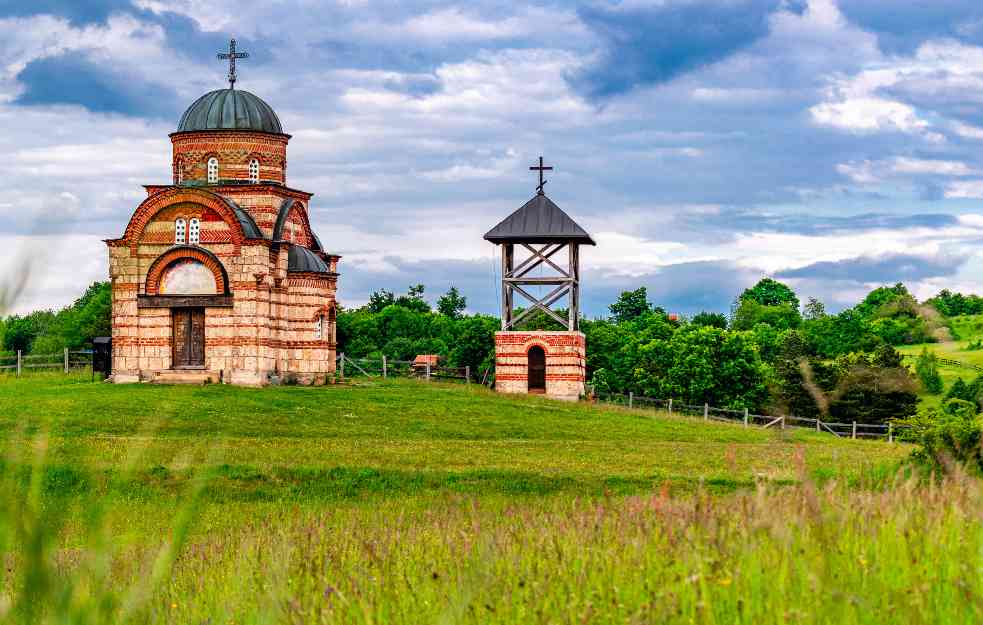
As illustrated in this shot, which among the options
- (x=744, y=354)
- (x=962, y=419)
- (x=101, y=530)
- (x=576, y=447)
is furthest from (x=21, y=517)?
(x=744, y=354)

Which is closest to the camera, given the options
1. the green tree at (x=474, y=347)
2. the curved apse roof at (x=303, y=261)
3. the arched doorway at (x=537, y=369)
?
the curved apse roof at (x=303, y=261)

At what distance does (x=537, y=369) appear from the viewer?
156 feet

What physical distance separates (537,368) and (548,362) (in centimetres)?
269

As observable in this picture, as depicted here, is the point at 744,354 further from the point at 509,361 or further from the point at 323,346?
the point at 323,346

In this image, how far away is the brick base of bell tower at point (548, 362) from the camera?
44.8m

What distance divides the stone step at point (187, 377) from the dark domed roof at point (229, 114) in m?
9.18

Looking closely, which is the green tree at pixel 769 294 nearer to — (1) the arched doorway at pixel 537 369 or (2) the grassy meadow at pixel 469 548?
(1) the arched doorway at pixel 537 369

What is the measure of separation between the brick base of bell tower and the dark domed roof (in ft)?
38.0

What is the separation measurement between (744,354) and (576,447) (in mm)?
26679

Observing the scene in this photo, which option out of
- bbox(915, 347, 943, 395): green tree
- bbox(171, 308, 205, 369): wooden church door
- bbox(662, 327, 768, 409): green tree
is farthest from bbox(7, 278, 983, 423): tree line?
bbox(915, 347, 943, 395): green tree

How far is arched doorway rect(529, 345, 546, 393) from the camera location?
4719 centimetres

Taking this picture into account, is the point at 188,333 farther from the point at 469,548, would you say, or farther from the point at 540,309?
the point at 469,548

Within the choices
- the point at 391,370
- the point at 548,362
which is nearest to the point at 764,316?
the point at 391,370

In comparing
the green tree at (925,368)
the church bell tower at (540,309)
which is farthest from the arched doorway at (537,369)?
the green tree at (925,368)
